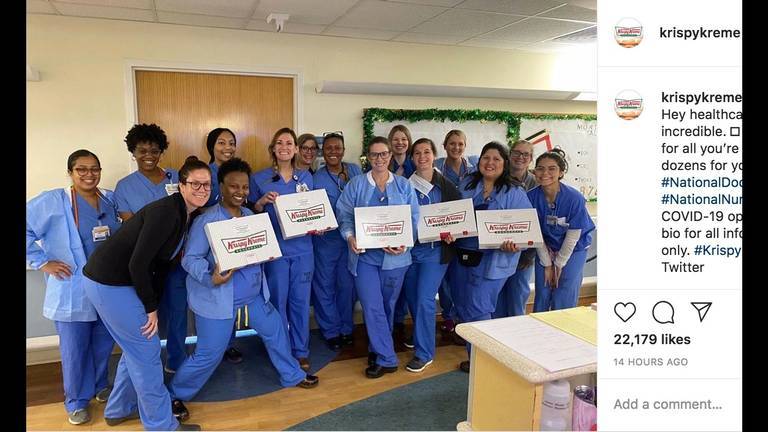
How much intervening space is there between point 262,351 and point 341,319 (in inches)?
24.3

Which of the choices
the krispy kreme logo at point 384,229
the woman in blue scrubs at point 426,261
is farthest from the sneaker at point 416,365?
the krispy kreme logo at point 384,229

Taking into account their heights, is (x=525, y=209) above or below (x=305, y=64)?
below

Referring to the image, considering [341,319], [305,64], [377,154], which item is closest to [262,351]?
[341,319]

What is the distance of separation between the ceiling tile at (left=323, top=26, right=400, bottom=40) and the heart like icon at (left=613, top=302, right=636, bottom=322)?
3.29 m

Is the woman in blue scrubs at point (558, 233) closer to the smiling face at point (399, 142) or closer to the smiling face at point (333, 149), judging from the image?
the smiling face at point (399, 142)

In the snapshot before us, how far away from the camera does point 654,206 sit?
93cm

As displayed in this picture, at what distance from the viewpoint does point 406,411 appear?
8.69 ft

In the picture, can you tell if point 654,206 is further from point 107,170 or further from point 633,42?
point 107,170

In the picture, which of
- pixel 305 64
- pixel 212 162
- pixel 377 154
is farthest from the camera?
pixel 305 64

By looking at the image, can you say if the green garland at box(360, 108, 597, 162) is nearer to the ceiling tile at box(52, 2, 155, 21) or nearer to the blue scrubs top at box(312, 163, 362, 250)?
the blue scrubs top at box(312, 163, 362, 250)

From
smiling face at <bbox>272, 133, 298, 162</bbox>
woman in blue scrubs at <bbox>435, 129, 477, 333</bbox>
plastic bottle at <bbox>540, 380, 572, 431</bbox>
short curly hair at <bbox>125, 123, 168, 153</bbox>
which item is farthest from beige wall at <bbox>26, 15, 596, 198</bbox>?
plastic bottle at <bbox>540, 380, 572, 431</bbox>

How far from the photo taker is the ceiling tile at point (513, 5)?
3033 mm

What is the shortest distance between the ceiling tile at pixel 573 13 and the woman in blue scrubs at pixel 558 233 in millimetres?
949

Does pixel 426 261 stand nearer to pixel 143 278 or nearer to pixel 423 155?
pixel 423 155
